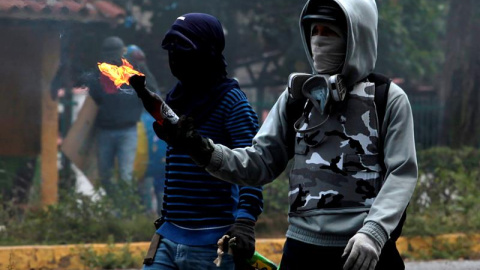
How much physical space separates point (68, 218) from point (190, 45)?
17.0 feet

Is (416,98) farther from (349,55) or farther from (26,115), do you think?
(349,55)

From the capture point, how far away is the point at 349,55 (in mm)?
3381

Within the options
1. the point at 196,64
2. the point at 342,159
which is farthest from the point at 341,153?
the point at 196,64

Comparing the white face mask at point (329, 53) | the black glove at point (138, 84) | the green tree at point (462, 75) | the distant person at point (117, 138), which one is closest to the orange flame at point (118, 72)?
the black glove at point (138, 84)

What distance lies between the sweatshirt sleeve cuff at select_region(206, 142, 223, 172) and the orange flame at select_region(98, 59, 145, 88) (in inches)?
13.9

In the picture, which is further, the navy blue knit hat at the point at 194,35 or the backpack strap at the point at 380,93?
the navy blue knit hat at the point at 194,35

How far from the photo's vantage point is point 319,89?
134 inches

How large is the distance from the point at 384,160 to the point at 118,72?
3.06 feet

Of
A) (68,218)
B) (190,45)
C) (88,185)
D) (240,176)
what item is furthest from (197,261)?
(88,185)

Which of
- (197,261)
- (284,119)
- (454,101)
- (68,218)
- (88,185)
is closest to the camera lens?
(284,119)

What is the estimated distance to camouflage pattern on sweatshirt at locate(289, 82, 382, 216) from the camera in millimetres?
3311

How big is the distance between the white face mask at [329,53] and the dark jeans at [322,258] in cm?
61

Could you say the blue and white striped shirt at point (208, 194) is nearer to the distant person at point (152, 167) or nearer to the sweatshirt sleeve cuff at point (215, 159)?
the sweatshirt sleeve cuff at point (215, 159)

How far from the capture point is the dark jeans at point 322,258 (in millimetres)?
3295
